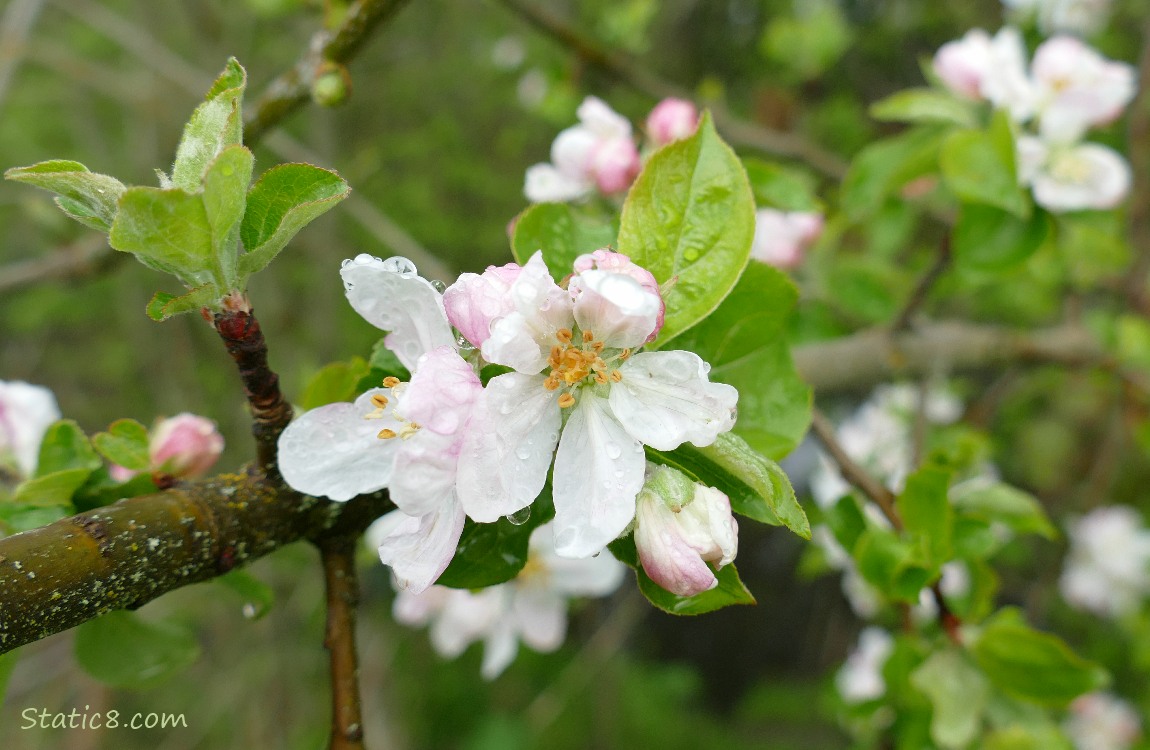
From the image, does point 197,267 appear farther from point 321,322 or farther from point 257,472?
point 321,322

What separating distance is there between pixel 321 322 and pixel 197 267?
3624 mm

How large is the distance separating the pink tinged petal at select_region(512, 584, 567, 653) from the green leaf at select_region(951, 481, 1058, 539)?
72cm

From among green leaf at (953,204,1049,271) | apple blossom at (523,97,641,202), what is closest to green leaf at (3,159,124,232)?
apple blossom at (523,97,641,202)

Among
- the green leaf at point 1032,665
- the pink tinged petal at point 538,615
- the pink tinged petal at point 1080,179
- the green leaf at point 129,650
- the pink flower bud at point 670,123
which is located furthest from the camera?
the pink tinged petal at point 538,615

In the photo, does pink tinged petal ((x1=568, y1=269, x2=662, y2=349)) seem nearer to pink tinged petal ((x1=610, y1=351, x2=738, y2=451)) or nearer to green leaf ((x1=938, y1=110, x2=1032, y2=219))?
pink tinged petal ((x1=610, y1=351, x2=738, y2=451))

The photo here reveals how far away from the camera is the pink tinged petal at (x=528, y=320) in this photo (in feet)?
2.05

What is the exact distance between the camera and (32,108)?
493 cm

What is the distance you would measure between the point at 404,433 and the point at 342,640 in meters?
0.23

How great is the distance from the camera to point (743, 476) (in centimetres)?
65

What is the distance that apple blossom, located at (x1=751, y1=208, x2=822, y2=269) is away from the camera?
1682 millimetres

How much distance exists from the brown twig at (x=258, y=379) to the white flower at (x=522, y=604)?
83 centimetres

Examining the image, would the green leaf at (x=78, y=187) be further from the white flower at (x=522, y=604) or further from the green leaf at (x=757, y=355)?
the white flower at (x=522, y=604)

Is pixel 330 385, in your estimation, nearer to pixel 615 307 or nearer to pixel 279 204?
pixel 279 204

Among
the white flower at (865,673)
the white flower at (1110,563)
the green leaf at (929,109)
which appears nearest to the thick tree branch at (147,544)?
the green leaf at (929,109)
